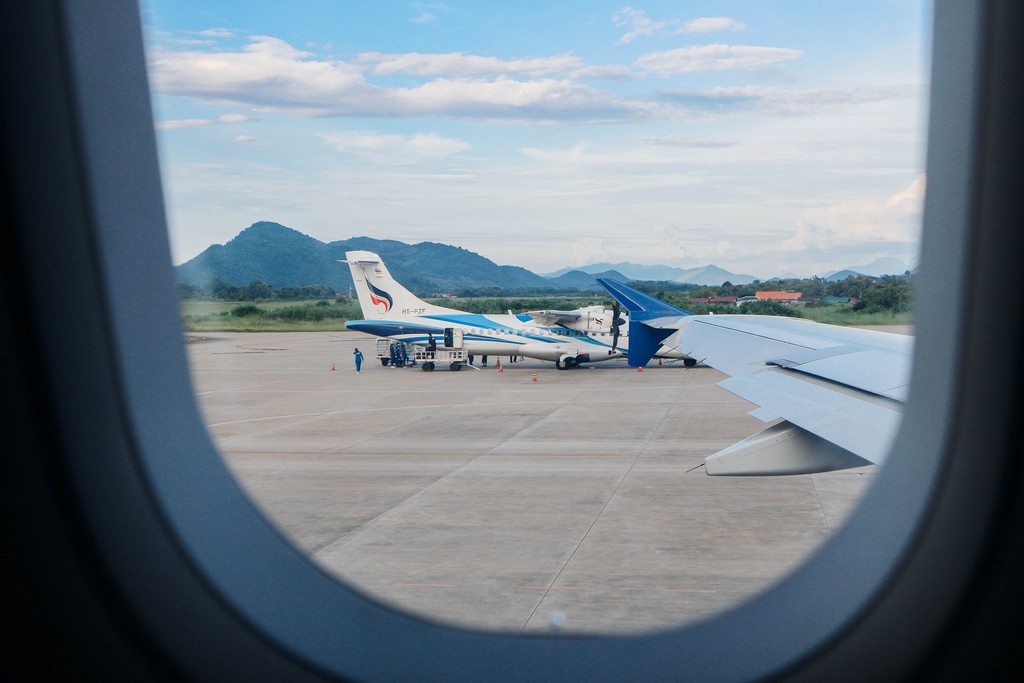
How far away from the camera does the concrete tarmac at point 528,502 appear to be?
14.9 feet

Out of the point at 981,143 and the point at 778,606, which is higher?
the point at 981,143

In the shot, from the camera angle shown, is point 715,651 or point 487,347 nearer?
point 715,651

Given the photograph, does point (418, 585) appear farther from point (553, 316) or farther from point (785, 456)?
point (553, 316)

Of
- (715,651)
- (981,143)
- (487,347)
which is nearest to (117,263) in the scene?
(715,651)

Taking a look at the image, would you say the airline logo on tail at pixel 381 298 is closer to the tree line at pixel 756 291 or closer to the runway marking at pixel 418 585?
the tree line at pixel 756 291

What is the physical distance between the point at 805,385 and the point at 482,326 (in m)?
15.9

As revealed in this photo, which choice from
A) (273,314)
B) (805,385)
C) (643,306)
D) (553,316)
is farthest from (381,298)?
(805,385)

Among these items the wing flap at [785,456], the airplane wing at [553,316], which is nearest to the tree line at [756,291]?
the wing flap at [785,456]

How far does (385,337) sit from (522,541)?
1489cm

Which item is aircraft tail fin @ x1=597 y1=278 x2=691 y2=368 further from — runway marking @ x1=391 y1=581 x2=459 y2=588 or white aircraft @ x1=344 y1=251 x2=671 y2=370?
white aircraft @ x1=344 y1=251 x2=671 y2=370

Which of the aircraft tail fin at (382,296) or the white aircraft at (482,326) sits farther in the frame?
the aircraft tail fin at (382,296)

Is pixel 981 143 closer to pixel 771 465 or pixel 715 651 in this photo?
pixel 715 651

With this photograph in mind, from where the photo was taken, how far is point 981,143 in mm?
1778

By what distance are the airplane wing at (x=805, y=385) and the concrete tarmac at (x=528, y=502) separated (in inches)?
15.5
